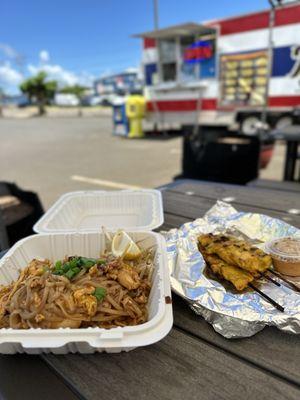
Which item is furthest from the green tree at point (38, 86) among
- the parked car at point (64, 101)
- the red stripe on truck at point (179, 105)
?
the red stripe on truck at point (179, 105)

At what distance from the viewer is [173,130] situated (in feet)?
42.2

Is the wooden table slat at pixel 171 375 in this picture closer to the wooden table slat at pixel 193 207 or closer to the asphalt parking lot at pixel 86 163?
the wooden table slat at pixel 193 207

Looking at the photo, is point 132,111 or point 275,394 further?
point 132,111

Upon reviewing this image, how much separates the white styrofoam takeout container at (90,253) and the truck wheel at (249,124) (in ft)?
26.3

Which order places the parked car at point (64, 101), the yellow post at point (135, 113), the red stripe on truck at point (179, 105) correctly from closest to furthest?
1. the red stripe on truck at point (179, 105)
2. the yellow post at point (135, 113)
3. the parked car at point (64, 101)

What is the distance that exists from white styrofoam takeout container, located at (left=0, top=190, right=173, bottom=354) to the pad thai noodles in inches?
1.8

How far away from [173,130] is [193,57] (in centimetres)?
378

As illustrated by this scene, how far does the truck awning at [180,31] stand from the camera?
8.79 meters

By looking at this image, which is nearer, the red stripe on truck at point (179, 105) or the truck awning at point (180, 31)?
the truck awning at point (180, 31)

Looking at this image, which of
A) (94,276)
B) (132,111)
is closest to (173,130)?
(132,111)

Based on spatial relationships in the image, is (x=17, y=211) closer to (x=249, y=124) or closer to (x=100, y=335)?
(x=100, y=335)

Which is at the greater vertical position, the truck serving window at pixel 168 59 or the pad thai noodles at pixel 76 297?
the truck serving window at pixel 168 59

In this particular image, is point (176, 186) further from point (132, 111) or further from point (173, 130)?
point (173, 130)

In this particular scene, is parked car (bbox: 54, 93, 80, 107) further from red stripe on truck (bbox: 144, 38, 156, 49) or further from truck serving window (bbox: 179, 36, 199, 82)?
truck serving window (bbox: 179, 36, 199, 82)
